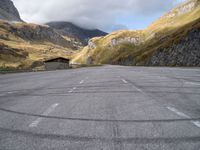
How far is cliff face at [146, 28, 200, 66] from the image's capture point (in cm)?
7553

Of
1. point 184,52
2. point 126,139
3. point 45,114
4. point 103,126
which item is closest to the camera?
point 126,139

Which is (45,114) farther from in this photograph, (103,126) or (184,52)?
(184,52)

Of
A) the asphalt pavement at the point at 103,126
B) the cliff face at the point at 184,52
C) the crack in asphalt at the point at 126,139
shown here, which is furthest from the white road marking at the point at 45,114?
the cliff face at the point at 184,52

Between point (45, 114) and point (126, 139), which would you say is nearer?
point (126, 139)

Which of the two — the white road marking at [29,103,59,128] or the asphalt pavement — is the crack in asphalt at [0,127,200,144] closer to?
the asphalt pavement

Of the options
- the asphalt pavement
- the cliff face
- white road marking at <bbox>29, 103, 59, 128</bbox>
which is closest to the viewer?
the asphalt pavement

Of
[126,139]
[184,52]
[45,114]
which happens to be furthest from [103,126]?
[184,52]

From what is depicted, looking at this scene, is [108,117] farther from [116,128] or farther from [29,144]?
[29,144]

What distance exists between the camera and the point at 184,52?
82.3 m

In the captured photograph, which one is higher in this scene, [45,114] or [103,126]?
[103,126]

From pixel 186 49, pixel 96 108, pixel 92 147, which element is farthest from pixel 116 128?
pixel 186 49

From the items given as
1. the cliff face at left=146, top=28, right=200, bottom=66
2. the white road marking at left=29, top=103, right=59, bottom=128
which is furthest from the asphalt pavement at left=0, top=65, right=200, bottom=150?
the cliff face at left=146, top=28, right=200, bottom=66

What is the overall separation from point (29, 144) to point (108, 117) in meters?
2.66

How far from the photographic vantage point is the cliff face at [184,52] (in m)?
75.5
